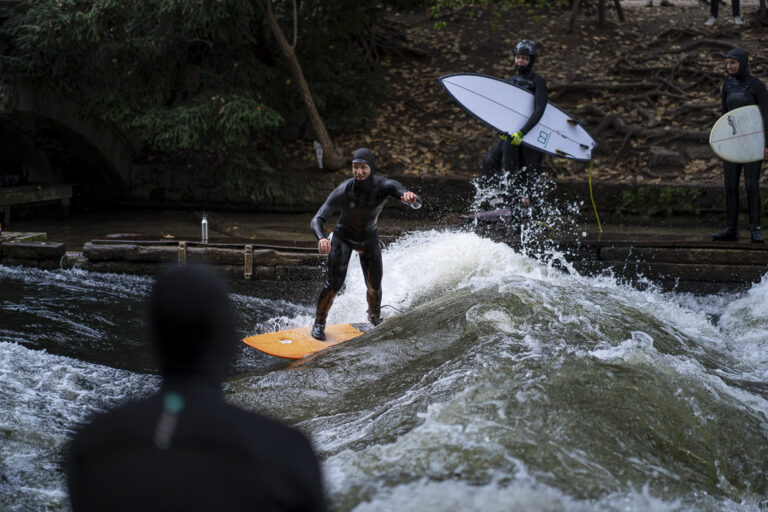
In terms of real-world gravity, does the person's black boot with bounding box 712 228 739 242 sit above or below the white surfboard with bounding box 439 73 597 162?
below

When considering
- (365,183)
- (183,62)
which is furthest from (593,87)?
(365,183)

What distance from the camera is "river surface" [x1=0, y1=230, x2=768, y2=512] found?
334cm

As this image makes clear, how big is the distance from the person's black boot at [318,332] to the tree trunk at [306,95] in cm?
797

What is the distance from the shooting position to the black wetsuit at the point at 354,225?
7.04m

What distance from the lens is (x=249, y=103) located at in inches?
542

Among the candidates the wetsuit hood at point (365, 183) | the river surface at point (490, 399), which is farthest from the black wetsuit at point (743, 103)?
the wetsuit hood at point (365, 183)

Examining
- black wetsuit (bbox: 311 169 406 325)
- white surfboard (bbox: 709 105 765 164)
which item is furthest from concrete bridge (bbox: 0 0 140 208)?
white surfboard (bbox: 709 105 765 164)

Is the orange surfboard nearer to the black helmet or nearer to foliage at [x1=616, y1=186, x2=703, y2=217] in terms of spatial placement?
the black helmet

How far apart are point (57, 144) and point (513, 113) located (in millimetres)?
10272

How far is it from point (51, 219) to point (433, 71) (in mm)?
9185

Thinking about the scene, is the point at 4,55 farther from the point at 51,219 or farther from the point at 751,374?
the point at 751,374

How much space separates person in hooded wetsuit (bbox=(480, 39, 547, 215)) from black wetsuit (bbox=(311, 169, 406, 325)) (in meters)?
2.98

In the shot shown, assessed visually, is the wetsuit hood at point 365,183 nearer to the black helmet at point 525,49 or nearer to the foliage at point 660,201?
the black helmet at point 525,49

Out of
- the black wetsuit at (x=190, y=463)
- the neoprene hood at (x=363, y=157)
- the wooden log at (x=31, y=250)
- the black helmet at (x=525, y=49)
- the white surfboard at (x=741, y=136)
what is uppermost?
the black helmet at (x=525, y=49)
